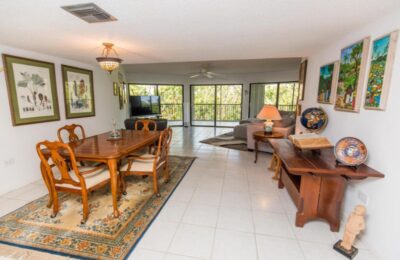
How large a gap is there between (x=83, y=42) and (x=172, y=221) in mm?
2509

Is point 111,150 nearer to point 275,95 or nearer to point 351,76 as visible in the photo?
point 351,76

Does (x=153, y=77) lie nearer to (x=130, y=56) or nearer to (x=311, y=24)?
(x=130, y=56)

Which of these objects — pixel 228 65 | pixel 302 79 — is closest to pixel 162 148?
pixel 302 79

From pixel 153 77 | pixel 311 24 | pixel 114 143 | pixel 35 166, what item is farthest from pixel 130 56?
pixel 153 77

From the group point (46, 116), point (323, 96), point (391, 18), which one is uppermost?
point (391, 18)

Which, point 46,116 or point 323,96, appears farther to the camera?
point 46,116

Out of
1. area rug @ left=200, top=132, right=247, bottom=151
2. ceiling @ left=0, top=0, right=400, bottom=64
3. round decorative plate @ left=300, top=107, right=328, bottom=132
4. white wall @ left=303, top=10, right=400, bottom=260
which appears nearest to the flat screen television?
area rug @ left=200, top=132, right=247, bottom=151

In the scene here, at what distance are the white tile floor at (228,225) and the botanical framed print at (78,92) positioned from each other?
1504mm

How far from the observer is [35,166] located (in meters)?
3.06

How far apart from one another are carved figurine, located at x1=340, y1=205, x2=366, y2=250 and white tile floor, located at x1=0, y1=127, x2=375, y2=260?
0.14 meters

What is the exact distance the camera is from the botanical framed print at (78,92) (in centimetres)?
352

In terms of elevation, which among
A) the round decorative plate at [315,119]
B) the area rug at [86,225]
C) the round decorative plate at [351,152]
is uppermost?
the round decorative plate at [315,119]

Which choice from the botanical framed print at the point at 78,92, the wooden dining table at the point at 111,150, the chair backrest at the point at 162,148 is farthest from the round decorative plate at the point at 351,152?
the botanical framed print at the point at 78,92

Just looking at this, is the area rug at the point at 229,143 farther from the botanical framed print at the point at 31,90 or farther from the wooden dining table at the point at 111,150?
the botanical framed print at the point at 31,90
